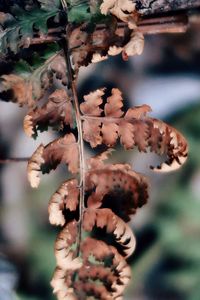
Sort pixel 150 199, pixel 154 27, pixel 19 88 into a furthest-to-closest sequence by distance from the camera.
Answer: pixel 150 199 → pixel 154 27 → pixel 19 88

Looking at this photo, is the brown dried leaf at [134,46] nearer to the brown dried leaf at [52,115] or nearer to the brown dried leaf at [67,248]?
the brown dried leaf at [52,115]

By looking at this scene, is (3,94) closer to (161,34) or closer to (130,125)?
(130,125)

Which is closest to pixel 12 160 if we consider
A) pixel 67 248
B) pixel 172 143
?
pixel 67 248

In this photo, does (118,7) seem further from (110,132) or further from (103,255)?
(103,255)

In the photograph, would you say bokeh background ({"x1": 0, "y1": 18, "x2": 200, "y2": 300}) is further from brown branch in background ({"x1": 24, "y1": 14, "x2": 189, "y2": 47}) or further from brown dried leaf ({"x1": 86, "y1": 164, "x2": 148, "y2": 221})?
brown dried leaf ({"x1": 86, "y1": 164, "x2": 148, "y2": 221})

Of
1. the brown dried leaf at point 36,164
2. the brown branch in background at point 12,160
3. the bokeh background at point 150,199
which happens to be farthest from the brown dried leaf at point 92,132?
the brown branch in background at point 12,160
